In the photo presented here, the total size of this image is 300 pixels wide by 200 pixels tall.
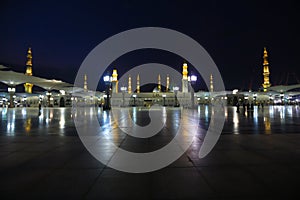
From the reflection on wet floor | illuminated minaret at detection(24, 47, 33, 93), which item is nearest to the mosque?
illuminated minaret at detection(24, 47, 33, 93)

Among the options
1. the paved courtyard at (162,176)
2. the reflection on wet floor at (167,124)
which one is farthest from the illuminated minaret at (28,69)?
the paved courtyard at (162,176)

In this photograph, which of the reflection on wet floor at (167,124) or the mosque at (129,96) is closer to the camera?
the reflection on wet floor at (167,124)

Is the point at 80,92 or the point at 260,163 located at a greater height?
the point at 80,92

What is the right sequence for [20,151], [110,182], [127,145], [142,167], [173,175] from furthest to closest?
[127,145] < [20,151] < [142,167] < [173,175] < [110,182]

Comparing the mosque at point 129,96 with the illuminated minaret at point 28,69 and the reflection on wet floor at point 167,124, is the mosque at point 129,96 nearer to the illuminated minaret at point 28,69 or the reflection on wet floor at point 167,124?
the illuminated minaret at point 28,69

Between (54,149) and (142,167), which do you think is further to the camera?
(54,149)

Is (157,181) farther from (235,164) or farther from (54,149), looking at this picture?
(54,149)

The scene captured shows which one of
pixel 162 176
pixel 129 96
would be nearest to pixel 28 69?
pixel 129 96

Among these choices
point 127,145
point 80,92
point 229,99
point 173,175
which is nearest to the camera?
point 173,175

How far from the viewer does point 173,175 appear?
4.16 m

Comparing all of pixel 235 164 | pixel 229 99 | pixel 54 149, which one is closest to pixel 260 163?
pixel 235 164

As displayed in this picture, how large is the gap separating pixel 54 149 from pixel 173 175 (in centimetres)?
388

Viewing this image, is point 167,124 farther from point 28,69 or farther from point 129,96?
point 28,69

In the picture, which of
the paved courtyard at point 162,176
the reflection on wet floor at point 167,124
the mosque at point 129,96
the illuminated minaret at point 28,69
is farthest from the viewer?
the illuminated minaret at point 28,69
